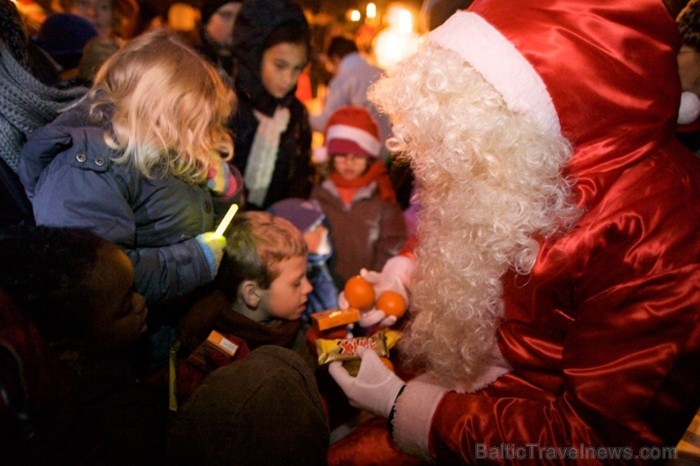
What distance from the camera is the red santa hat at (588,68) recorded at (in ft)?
3.92

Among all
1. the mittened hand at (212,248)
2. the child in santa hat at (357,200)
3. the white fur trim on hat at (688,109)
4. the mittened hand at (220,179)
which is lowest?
the child in santa hat at (357,200)

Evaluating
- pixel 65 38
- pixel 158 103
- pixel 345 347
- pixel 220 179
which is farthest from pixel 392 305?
pixel 65 38

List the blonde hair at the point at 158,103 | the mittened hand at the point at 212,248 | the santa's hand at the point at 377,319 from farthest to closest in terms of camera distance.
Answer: the santa's hand at the point at 377,319 → the mittened hand at the point at 212,248 → the blonde hair at the point at 158,103

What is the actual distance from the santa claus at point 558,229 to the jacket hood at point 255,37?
6.00 feet

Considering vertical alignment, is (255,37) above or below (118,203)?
above

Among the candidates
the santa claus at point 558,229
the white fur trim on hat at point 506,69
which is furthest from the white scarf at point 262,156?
the white fur trim on hat at point 506,69

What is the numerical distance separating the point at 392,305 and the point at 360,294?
0.54ft

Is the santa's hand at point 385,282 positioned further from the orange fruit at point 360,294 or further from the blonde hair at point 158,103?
the blonde hair at point 158,103

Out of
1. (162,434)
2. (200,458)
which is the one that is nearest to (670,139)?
(200,458)

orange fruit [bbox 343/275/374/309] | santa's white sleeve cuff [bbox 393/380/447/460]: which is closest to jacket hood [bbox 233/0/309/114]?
orange fruit [bbox 343/275/374/309]

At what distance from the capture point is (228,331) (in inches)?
74.0

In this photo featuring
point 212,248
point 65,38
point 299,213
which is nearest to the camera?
point 212,248

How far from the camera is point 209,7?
3.62 metres

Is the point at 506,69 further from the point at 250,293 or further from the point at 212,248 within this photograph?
the point at 250,293
